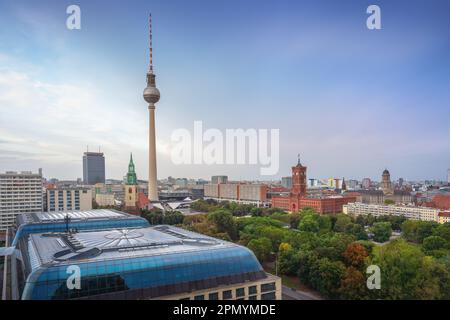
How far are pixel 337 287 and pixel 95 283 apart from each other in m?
16.6

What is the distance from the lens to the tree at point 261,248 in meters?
31.5

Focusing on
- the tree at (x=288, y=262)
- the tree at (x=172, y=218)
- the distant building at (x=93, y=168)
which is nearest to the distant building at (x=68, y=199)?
the tree at (x=172, y=218)

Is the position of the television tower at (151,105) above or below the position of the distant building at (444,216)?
above

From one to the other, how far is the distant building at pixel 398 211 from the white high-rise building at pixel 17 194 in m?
58.2

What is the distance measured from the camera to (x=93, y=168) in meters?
155

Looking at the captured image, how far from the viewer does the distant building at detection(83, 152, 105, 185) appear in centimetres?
15188

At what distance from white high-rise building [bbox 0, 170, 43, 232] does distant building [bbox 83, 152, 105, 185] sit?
10001cm

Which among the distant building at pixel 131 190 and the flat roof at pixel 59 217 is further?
the distant building at pixel 131 190

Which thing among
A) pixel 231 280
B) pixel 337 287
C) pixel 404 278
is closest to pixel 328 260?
pixel 337 287

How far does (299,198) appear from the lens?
7256cm

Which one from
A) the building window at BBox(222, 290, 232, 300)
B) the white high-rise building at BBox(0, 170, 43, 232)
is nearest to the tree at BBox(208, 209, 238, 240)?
the building window at BBox(222, 290, 232, 300)

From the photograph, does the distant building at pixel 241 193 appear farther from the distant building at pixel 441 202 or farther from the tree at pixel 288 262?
the tree at pixel 288 262

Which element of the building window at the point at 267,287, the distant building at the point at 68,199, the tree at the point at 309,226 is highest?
the distant building at the point at 68,199
